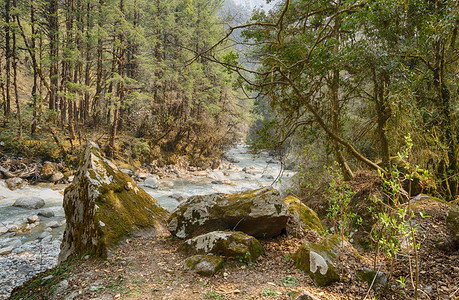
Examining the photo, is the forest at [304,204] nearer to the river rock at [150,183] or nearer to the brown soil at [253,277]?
the brown soil at [253,277]

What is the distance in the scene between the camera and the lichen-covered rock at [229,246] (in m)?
3.62

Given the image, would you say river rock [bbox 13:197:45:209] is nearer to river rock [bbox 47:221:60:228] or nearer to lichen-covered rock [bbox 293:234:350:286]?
river rock [bbox 47:221:60:228]

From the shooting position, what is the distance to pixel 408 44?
14.6ft

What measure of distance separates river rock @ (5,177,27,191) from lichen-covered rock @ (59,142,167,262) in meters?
7.80

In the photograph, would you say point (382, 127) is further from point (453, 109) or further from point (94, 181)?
point (94, 181)

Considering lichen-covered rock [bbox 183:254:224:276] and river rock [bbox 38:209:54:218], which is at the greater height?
lichen-covered rock [bbox 183:254:224:276]

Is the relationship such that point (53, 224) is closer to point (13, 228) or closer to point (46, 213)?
point (46, 213)

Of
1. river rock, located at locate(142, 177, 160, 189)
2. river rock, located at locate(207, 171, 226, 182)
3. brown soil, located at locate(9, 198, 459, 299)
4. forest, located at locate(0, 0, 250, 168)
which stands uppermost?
forest, located at locate(0, 0, 250, 168)

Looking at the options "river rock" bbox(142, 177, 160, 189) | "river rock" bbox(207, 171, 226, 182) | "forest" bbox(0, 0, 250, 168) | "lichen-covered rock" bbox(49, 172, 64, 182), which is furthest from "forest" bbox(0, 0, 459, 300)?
"river rock" bbox(207, 171, 226, 182)

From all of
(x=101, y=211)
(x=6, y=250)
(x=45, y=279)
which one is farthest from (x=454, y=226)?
(x=6, y=250)

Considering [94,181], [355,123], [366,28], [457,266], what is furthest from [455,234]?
[94,181]

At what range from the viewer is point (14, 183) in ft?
33.7

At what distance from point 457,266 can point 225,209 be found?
10.9 feet

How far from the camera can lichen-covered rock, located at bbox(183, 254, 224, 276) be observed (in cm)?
329
